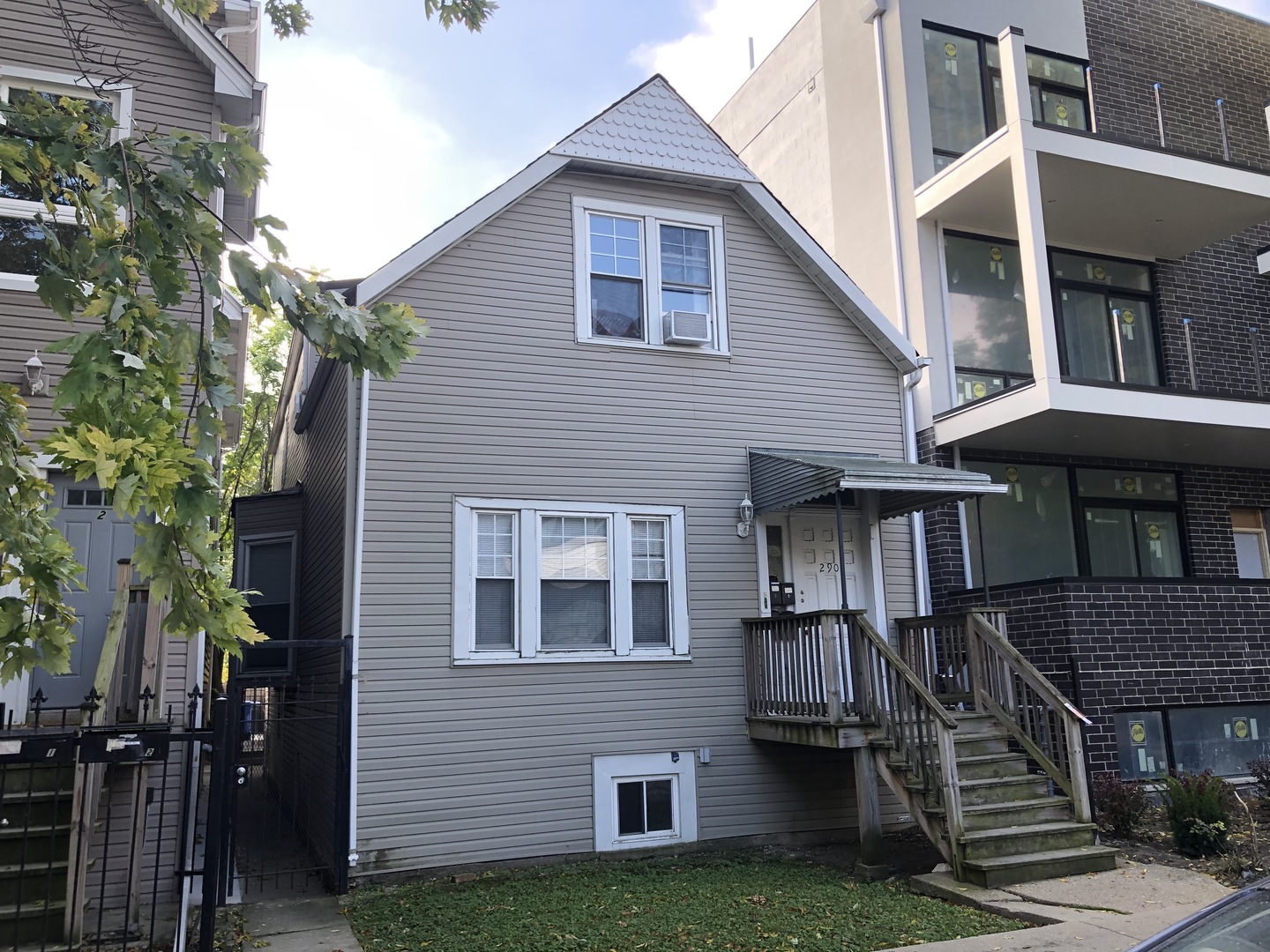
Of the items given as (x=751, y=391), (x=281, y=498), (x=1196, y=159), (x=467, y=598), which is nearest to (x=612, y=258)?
(x=751, y=391)

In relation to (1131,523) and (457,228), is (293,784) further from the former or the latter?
(1131,523)

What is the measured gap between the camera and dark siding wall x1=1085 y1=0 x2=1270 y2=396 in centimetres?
1420

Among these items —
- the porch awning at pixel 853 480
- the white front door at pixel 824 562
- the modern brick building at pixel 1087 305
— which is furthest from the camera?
the white front door at pixel 824 562

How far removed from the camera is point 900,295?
42.4ft

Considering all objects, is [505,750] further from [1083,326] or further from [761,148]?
[761,148]

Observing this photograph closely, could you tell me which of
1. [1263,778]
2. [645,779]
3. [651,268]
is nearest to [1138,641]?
[1263,778]

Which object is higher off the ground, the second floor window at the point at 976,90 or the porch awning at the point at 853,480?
the second floor window at the point at 976,90

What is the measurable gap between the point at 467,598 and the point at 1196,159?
10.2 meters

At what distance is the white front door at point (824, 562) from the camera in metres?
11.5

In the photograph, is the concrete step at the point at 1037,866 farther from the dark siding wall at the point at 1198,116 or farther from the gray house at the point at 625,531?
the dark siding wall at the point at 1198,116

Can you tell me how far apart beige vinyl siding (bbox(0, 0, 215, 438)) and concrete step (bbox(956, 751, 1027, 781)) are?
8438 millimetres

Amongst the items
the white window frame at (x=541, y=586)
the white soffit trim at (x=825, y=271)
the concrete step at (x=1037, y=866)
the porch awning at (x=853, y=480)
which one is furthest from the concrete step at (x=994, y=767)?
the white soffit trim at (x=825, y=271)

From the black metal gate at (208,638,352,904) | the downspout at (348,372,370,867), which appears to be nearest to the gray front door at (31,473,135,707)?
the black metal gate at (208,638,352,904)

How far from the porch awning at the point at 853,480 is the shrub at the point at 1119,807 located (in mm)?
3058
